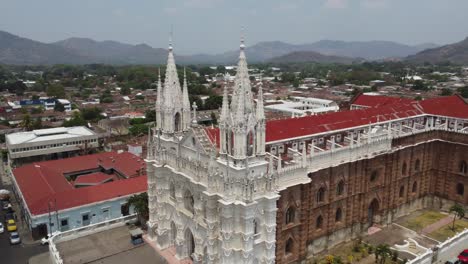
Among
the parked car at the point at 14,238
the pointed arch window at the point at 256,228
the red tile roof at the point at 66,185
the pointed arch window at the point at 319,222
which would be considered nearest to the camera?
the pointed arch window at the point at 256,228

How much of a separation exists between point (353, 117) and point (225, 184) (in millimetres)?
22970

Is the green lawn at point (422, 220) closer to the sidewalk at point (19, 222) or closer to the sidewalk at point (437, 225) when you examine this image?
the sidewalk at point (437, 225)

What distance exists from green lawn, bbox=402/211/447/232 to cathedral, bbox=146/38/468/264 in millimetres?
1192

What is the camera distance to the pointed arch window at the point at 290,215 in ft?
108

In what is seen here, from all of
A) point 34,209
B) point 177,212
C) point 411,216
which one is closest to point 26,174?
point 34,209

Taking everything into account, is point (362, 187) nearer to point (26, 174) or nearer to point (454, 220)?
point (454, 220)

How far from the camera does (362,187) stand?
3922 cm

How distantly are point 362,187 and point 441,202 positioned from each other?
616 inches

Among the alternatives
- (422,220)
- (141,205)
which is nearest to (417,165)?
(422,220)

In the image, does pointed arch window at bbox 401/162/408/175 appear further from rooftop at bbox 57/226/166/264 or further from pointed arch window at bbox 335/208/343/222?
rooftop at bbox 57/226/166/264

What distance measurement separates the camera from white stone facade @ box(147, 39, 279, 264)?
28297mm

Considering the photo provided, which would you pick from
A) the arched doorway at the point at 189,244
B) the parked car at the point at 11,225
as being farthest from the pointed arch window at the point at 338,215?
the parked car at the point at 11,225

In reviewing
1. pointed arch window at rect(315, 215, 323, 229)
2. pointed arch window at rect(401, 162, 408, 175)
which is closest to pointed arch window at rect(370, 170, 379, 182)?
pointed arch window at rect(401, 162, 408, 175)

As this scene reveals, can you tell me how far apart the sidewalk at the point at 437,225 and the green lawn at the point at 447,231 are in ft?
1.34
